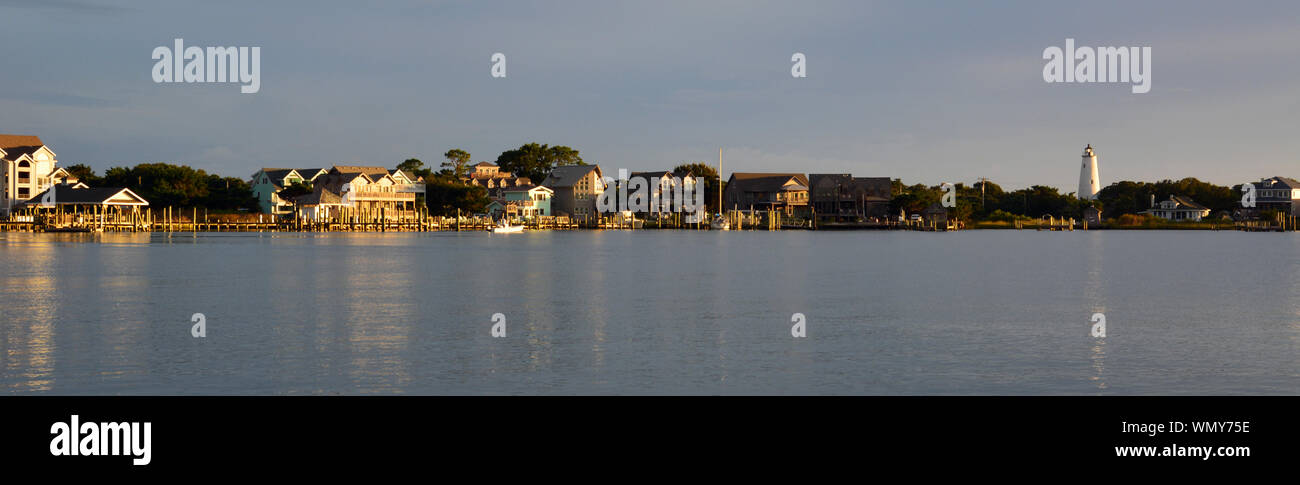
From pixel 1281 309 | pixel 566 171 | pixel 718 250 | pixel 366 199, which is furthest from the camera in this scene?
pixel 566 171

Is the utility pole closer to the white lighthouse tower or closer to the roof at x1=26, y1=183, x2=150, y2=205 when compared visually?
the white lighthouse tower

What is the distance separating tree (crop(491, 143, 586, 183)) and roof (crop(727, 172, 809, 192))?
96.9ft

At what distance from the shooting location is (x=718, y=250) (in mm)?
86750

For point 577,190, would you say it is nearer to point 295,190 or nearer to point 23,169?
point 295,190

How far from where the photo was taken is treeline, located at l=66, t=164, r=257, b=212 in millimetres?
129250

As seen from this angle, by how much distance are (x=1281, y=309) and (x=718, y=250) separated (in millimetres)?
52562

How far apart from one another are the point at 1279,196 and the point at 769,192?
81882 millimetres

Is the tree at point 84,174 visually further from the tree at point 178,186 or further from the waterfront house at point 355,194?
the waterfront house at point 355,194

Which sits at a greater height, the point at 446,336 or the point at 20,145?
the point at 20,145

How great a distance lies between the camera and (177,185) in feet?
426

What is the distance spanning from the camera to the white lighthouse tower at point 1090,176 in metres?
182
